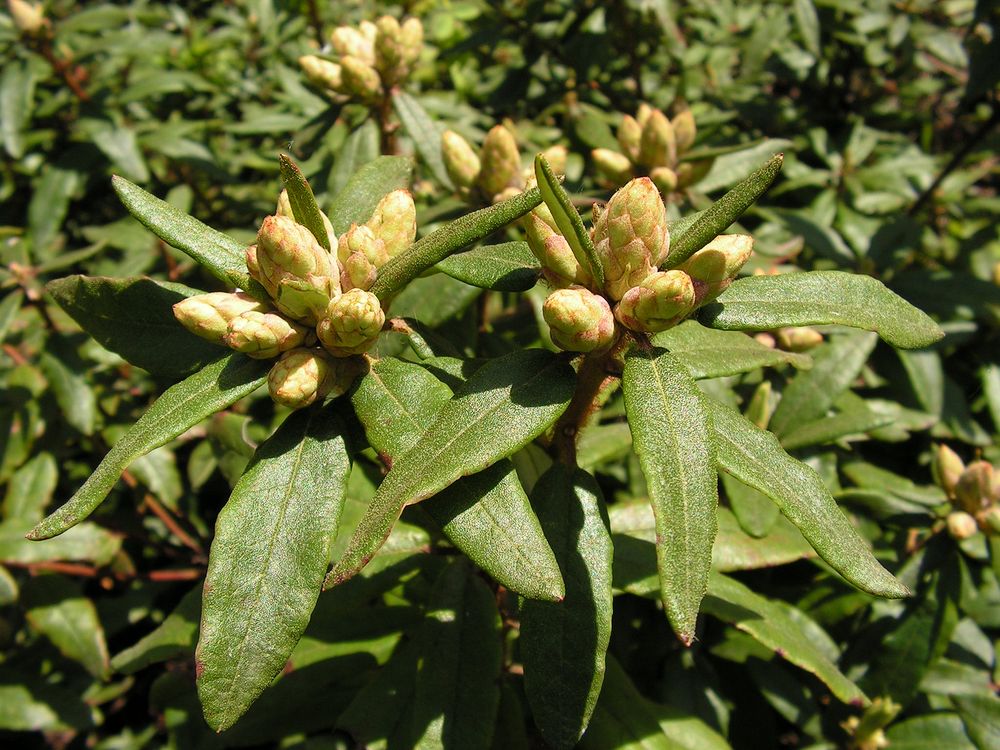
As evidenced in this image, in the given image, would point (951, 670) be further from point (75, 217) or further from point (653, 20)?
point (75, 217)

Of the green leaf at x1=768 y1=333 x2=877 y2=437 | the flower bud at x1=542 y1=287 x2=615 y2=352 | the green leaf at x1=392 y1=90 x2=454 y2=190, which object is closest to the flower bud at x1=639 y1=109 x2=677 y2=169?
the green leaf at x1=392 y1=90 x2=454 y2=190

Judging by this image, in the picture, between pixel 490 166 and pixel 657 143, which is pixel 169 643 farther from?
pixel 657 143

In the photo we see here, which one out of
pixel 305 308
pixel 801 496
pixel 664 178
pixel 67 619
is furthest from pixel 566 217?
pixel 67 619

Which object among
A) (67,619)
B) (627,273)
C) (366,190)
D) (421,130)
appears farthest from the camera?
(67,619)

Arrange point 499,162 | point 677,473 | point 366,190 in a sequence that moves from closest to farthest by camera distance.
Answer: point 677,473, point 366,190, point 499,162

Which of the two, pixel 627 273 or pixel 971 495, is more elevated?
pixel 627 273

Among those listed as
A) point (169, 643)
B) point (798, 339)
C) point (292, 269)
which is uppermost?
point (292, 269)

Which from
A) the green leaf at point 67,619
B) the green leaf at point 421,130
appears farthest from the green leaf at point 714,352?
the green leaf at point 67,619
